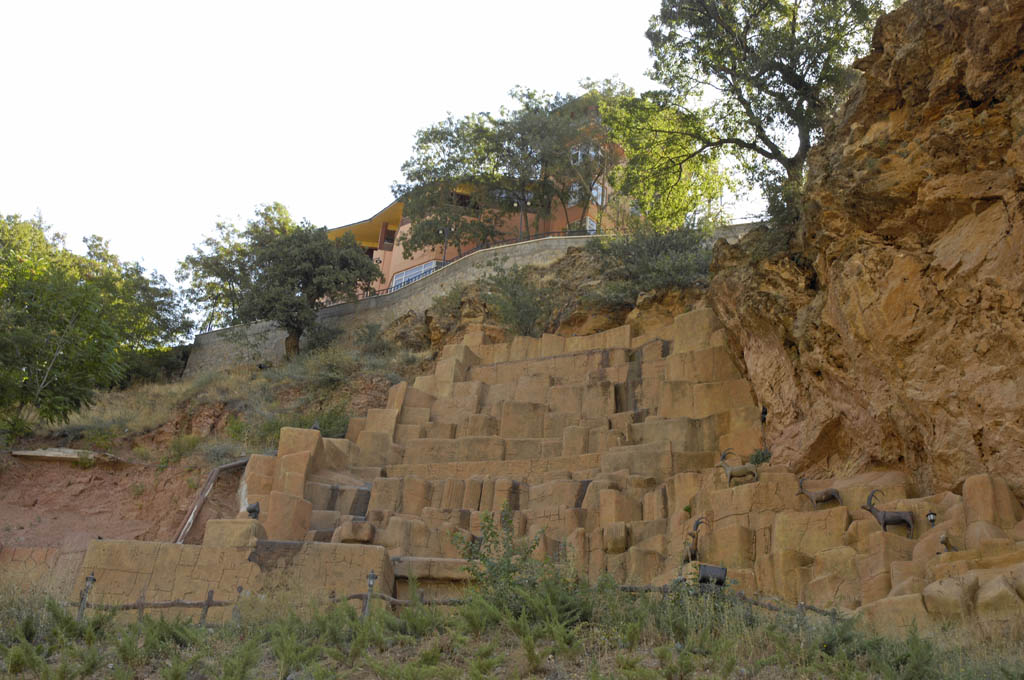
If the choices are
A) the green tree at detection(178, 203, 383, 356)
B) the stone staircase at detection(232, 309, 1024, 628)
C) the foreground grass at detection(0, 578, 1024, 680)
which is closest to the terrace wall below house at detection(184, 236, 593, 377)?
the green tree at detection(178, 203, 383, 356)

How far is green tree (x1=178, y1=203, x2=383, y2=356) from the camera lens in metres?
30.6

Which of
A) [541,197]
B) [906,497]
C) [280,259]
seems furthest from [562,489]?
[541,197]

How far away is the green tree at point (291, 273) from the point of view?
30.6m

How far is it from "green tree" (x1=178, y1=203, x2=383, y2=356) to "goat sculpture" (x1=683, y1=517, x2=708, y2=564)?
65.8 ft

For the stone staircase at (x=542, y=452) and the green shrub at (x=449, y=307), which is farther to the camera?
the green shrub at (x=449, y=307)

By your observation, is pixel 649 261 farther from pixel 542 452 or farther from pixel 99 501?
pixel 99 501


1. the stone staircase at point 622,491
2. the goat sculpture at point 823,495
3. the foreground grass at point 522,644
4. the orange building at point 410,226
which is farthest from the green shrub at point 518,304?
the foreground grass at point 522,644

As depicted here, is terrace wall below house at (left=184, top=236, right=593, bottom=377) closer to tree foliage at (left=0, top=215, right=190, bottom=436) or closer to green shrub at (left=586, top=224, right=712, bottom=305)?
green shrub at (left=586, top=224, right=712, bottom=305)

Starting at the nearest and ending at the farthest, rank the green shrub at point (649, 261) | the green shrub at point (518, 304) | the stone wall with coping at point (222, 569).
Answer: the stone wall with coping at point (222, 569), the green shrub at point (649, 261), the green shrub at point (518, 304)

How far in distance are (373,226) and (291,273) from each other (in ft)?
38.6

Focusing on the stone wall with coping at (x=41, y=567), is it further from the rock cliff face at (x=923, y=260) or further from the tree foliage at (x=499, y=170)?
the tree foliage at (x=499, y=170)

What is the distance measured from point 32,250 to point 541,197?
59.2 feet

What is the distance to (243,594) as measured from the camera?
37.5ft

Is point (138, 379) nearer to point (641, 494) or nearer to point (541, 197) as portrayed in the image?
point (541, 197)
